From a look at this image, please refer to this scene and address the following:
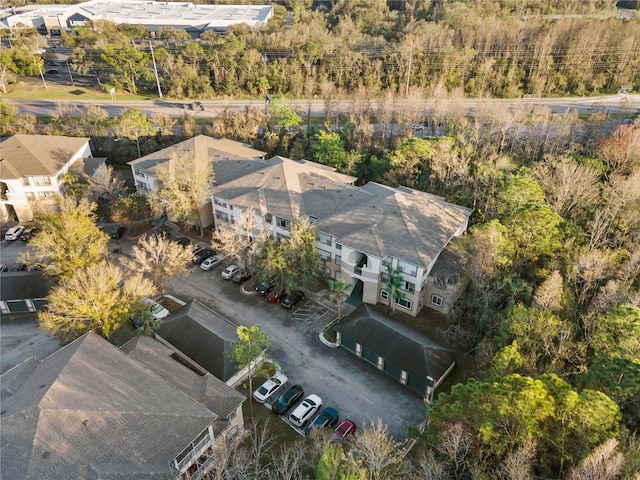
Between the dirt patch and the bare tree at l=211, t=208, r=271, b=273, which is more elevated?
the bare tree at l=211, t=208, r=271, b=273

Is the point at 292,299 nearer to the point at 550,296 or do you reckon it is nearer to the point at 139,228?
the point at 550,296

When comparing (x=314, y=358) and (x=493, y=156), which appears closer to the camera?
(x=314, y=358)

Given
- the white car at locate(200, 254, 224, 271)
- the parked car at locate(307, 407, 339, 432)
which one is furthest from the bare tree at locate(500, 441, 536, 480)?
the white car at locate(200, 254, 224, 271)

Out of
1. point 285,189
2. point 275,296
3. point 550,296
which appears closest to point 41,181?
point 285,189

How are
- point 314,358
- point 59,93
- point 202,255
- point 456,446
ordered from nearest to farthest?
point 456,446 → point 314,358 → point 202,255 → point 59,93

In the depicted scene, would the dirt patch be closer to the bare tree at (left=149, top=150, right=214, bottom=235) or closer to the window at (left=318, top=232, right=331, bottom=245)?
the bare tree at (left=149, top=150, right=214, bottom=235)

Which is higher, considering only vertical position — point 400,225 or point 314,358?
point 400,225

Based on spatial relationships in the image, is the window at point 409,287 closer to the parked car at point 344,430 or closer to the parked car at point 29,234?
the parked car at point 344,430
